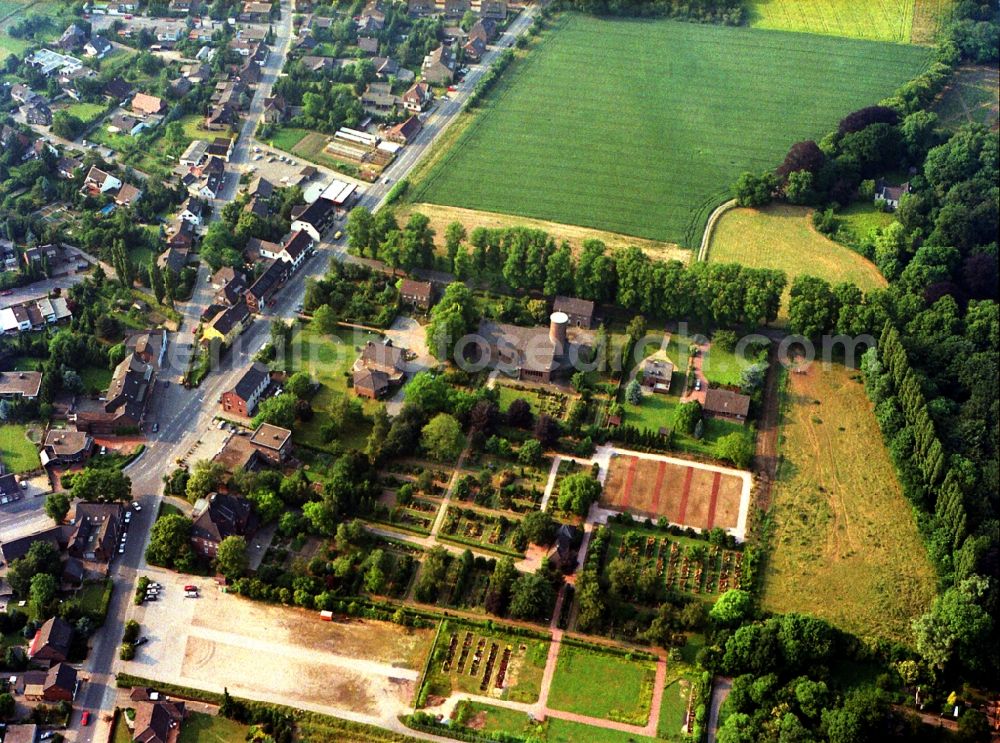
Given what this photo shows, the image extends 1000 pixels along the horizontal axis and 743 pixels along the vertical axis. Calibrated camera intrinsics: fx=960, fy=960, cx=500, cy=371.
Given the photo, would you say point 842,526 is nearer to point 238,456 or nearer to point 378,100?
point 238,456

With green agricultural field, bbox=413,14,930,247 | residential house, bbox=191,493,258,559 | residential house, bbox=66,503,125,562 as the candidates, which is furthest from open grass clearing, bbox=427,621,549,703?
green agricultural field, bbox=413,14,930,247

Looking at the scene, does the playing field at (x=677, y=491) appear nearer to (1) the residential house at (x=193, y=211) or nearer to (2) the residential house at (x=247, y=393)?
(2) the residential house at (x=247, y=393)

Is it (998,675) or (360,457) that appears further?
(360,457)

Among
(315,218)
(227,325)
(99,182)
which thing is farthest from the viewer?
(99,182)

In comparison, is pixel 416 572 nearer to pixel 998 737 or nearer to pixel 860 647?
pixel 860 647

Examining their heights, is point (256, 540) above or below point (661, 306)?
below


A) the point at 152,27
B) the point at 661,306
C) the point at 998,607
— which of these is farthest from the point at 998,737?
the point at 152,27

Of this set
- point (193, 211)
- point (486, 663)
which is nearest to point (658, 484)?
point (486, 663)
